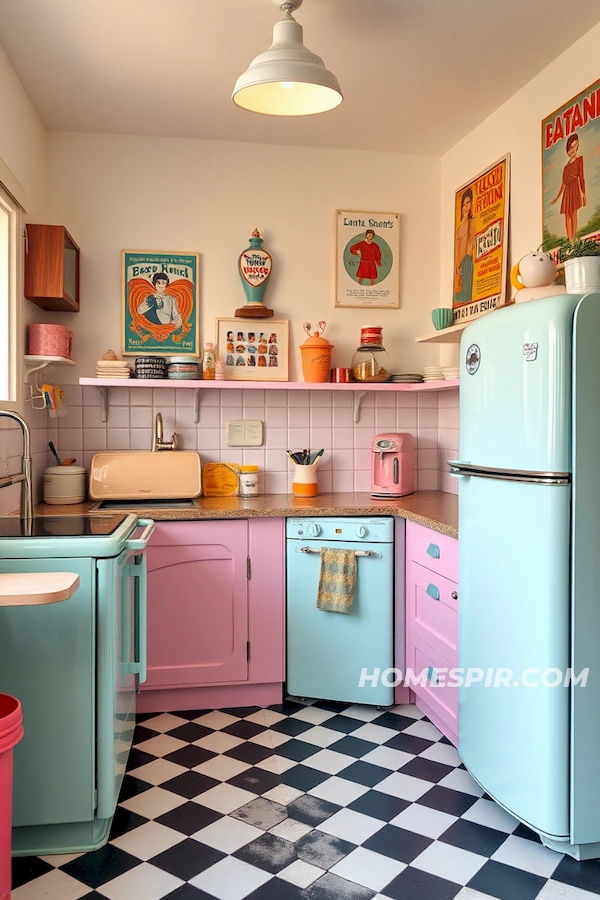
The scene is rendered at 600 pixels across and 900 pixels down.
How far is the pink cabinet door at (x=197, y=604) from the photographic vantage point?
3.04 metres

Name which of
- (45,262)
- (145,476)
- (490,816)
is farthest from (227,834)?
(45,262)

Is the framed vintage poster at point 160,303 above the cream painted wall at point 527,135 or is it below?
below

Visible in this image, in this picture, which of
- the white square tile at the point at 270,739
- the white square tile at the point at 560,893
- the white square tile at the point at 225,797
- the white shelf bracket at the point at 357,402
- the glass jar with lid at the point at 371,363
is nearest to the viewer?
the white square tile at the point at 560,893

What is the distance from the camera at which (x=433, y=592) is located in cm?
281

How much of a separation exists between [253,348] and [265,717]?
1737mm

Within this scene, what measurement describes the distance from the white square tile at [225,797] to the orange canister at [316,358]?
189 centimetres

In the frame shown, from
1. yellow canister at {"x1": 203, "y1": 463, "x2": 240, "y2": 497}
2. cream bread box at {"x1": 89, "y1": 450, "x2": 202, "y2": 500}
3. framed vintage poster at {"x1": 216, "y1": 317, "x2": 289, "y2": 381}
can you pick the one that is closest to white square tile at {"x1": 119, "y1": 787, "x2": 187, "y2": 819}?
cream bread box at {"x1": 89, "y1": 450, "x2": 202, "y2": 500}

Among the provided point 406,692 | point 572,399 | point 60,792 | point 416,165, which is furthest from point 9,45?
point 406,692

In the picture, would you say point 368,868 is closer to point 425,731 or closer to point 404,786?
point 404,786

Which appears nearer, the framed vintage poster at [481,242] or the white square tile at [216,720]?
the white square tile at [216,720]

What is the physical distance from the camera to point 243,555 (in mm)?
3096

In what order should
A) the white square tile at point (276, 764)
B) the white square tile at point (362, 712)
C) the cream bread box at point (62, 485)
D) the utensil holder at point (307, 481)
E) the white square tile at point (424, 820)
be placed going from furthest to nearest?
the utensil holder at point (307, 481)
the cream bread box at point (62, 485)
the white square tile at point (362, 712)
the white square tile at point (276, 764)
the white square tile at point (424, 820)

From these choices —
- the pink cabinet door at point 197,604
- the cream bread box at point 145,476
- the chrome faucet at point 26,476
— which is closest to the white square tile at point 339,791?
the pink cabinet door at point 197,604

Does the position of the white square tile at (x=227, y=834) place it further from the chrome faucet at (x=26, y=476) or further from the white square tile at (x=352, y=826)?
the chrome faucet at (x=26, y=476)
